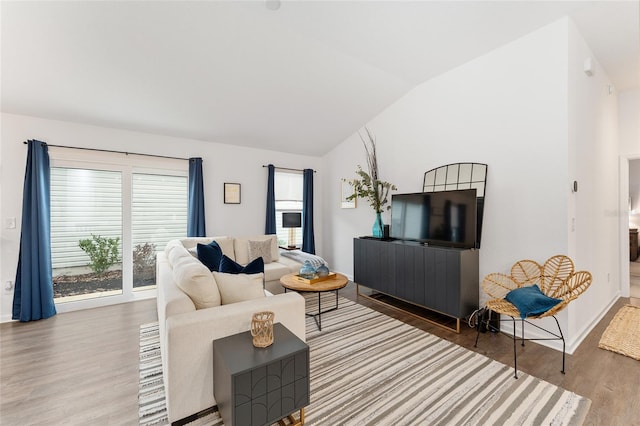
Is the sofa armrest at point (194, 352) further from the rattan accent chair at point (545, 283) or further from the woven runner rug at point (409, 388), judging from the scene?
the rattan accent chair at point (545, 283)

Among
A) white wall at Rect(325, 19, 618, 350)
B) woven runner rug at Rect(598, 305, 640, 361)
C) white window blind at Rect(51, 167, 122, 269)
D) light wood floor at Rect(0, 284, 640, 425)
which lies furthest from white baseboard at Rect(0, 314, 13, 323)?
woven runner rug at Rect(598, 305, 640, 361)

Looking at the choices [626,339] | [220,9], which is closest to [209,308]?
[220,9]

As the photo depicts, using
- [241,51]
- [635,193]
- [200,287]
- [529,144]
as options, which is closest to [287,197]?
[241,51]

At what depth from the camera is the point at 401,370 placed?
2.17 metres

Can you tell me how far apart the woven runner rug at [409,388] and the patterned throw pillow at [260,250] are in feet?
5.67

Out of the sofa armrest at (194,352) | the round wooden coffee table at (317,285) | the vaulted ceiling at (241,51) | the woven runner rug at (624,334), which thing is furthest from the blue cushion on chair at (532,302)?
the vaulted ceiling at (241,51)

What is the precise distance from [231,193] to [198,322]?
3381mm

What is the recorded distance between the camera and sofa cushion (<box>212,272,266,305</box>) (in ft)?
6.48

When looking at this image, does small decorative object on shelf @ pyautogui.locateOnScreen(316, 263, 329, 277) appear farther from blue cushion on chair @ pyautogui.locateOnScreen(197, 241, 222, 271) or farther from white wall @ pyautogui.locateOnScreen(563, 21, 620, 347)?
A: white wall @ pyautogui.locateOnScreen(563, 21, 620, 347)

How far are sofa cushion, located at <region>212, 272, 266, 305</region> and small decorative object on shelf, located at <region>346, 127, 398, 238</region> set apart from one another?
2.42 meters

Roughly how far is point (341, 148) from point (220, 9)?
3.20 m

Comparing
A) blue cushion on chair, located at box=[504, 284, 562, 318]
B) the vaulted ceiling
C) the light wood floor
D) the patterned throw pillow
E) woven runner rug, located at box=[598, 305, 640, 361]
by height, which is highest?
the vaulted ceiling

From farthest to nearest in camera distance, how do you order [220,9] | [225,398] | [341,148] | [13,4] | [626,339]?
[341,148] → [626,339] → [220,9] → [13,4] → [225,398]

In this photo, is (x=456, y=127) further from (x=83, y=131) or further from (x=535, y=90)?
(x=83, y=131)
